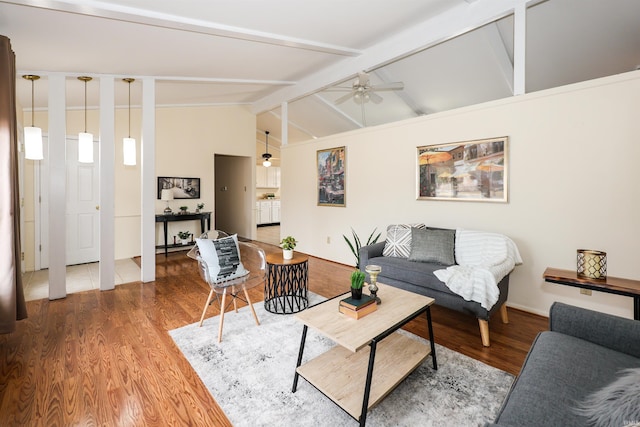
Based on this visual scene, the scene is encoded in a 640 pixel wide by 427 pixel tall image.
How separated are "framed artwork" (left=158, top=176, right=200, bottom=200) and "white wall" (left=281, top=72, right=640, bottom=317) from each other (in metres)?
4.21

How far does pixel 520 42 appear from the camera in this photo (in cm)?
286

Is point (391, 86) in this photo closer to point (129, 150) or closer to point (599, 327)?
point (599, 327)

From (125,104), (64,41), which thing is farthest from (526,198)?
(125,104)

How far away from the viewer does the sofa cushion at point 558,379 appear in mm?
1052

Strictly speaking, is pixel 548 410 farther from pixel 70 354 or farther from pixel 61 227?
pixel 61 227

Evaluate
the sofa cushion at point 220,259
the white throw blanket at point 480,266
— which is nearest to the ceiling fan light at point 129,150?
the sofa cushion at point 220,259

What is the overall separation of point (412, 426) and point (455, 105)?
15.7 ft

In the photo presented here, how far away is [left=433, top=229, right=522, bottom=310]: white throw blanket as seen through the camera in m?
2.33

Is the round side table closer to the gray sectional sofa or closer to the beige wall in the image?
the gray sectional sofa

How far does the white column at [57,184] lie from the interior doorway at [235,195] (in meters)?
3.68

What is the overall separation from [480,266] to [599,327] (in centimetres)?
100

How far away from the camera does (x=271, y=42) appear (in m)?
3.39

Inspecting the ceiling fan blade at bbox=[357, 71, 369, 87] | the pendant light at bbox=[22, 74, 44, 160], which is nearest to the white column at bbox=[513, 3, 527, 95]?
the ceiling fan blade at bbox=[357, 71, 369, 87]

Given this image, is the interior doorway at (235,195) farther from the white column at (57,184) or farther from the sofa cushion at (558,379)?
the sofa cushion at (558,379)
